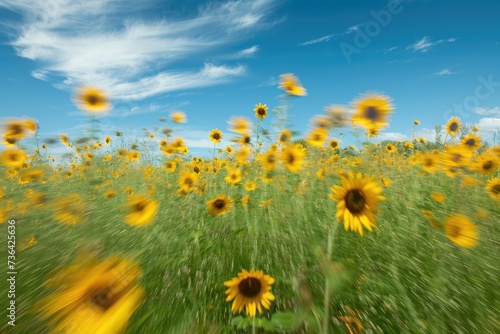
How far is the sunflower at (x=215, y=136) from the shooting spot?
473 centimetres

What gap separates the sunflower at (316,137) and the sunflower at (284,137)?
47cm

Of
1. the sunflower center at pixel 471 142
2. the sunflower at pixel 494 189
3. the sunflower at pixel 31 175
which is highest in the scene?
the sunflower center at pixel 471 142

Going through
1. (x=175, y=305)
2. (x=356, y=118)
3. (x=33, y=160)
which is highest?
(x=356, y=118)

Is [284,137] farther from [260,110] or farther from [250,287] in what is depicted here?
[260,110]

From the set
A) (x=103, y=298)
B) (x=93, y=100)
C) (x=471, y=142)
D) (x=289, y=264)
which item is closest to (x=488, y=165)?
(x=471, y=142)

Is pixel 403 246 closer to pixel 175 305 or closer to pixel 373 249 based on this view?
pixel 373 249

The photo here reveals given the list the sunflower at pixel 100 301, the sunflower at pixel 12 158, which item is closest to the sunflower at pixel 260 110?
the sunflower at pixel 12 158

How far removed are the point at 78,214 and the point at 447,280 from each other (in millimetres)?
2111

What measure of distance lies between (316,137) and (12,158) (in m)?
3.22

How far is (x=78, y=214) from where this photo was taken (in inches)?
67.0

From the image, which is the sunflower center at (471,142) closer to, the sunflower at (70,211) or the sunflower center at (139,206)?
the sunflower center at (139,206)

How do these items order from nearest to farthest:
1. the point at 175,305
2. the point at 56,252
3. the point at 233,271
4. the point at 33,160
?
the point at 175,305, the point at 233,271, the point at 56,252, the point at 33,160

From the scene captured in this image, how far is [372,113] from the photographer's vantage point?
167 centimetres

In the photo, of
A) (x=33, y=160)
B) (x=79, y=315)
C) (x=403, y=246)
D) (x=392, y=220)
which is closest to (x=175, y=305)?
(x=79, y=315)
